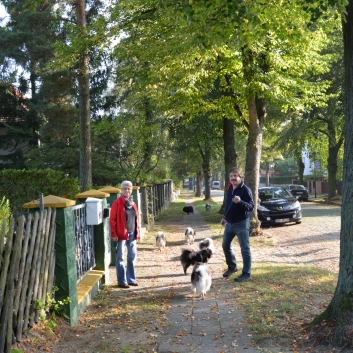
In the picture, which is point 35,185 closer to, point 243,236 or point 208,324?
point 243,236

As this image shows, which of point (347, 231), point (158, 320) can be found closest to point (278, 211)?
point (158, 320)

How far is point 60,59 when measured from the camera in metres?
13.8

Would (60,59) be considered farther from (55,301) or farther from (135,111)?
(55,301)

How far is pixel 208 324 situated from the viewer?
237 inches

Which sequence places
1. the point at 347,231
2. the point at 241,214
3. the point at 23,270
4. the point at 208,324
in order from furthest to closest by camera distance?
the point at 241,214 < the point at 208,324 < the point at 347,231 < the point at 23,270

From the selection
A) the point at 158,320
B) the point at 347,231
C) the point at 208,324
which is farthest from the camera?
the point at 158,320

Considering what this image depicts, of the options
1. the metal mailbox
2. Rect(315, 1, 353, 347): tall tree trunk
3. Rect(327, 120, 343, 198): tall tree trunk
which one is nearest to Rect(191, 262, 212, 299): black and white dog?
the metal mailbox

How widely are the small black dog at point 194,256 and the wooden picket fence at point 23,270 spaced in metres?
3.23

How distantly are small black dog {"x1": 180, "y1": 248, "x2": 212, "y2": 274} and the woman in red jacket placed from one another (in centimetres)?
98

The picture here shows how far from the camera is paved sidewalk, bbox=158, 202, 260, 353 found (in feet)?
17.0

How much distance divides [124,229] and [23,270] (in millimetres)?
3295

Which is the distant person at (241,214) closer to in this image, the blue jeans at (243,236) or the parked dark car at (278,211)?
the blue jeans at (243,236)

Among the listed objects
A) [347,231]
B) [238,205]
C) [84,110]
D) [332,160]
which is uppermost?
[84,110]

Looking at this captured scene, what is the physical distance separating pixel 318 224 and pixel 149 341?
14.7 m
